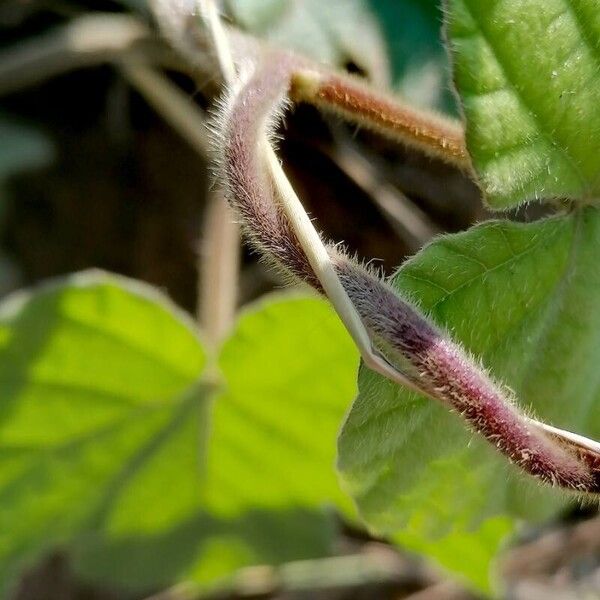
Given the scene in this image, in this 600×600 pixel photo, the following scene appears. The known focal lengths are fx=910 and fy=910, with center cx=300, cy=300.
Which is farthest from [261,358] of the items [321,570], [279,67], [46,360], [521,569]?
[521,569]

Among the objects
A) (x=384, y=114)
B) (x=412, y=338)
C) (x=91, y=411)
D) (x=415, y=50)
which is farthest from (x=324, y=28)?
(x=412, y=338)

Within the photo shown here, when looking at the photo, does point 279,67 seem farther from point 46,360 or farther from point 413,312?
point 46,360

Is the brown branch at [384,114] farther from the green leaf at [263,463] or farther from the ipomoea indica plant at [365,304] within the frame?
the green leaf at [263,463]

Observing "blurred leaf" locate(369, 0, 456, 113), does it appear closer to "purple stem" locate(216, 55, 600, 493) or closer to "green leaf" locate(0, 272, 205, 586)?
"green leaf" locate(0, 272, 205, 586)

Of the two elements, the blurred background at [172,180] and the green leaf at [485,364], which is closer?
the green leaf at [485,364]

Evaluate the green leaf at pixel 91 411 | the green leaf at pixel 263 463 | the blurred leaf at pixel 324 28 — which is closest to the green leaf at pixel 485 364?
the green leaf at pixel 263 463

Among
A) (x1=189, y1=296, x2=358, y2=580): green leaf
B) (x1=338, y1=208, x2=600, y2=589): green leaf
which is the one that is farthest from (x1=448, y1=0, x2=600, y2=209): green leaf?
(x1=189, y1=296, x2=358, y2=580): green leaf
